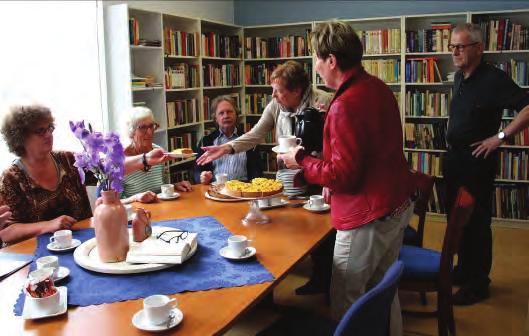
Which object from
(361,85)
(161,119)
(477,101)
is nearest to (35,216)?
(361,85)

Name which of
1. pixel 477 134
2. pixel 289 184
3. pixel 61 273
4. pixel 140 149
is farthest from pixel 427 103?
pixel 61 273

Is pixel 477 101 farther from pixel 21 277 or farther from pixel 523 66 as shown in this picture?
pixel 21 277

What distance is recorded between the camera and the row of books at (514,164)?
4734 mm

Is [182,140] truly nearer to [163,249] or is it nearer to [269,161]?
[269,161]

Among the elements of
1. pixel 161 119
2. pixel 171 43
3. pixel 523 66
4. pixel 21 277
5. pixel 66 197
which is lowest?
pixel 21 277

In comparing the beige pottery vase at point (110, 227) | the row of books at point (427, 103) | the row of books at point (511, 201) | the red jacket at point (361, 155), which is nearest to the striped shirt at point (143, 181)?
the beige pottery vase at point (110, 227)

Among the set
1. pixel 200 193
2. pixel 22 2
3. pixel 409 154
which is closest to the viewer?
pixel 200 193

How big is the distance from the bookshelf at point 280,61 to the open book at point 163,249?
248 cm

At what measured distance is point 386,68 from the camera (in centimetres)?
522

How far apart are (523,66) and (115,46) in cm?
381

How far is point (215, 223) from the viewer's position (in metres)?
2.21

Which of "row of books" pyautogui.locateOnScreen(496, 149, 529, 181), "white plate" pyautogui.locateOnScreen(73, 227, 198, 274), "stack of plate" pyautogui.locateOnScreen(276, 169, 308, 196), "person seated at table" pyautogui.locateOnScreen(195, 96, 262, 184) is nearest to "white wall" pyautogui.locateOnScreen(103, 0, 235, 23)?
"person seated at table" pyautogui.locateOnScreen(195, 96, 262, 184)

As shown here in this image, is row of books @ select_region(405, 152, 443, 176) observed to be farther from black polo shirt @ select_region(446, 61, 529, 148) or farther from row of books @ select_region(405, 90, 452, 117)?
black polo shirt @ select_region(446, 61, 529, 148)

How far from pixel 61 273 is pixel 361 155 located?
1116 mm
